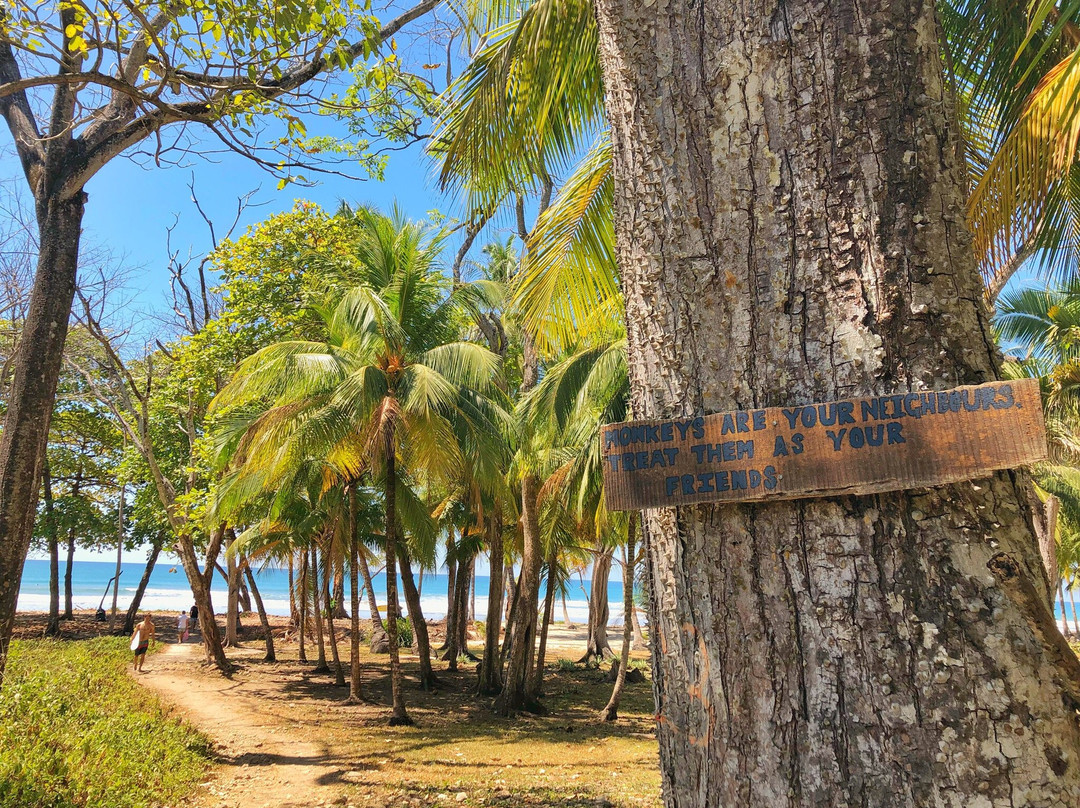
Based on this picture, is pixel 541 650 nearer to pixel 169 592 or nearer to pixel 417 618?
pixel 417 618

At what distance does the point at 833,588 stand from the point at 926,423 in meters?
0.35

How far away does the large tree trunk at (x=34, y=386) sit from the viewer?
5.93 metres

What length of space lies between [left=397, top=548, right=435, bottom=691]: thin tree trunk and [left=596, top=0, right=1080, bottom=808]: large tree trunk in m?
14.4

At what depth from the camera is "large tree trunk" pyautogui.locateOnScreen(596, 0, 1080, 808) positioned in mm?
1236

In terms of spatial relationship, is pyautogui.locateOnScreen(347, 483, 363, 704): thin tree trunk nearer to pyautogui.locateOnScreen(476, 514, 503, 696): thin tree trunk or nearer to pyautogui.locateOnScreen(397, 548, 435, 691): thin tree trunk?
pyautogui.locateOnScreen(397, 548, 435, 691): thin tree trunk

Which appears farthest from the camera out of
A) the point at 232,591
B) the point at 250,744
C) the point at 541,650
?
the point at 232,591

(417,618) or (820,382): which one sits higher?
(820,382)

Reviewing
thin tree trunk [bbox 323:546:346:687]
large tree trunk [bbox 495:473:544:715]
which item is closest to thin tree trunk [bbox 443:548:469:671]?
thin tree trunk [bbox 323:546:346:687]

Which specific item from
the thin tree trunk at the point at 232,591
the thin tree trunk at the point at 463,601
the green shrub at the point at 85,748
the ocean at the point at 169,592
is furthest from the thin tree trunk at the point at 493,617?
the ocean at the point at 169,592

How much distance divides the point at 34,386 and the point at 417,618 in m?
11.0

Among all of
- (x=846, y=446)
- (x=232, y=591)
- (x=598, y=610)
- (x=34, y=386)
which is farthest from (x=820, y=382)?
(x=232, y=591)

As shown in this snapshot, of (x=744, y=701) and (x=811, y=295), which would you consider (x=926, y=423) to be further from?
(x=744, y=701)

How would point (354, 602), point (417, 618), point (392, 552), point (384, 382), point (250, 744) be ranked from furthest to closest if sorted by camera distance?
point (417, 618), point (354, 602), point (392, 552), point (384, 382), point (250, 744)

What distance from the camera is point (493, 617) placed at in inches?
731
